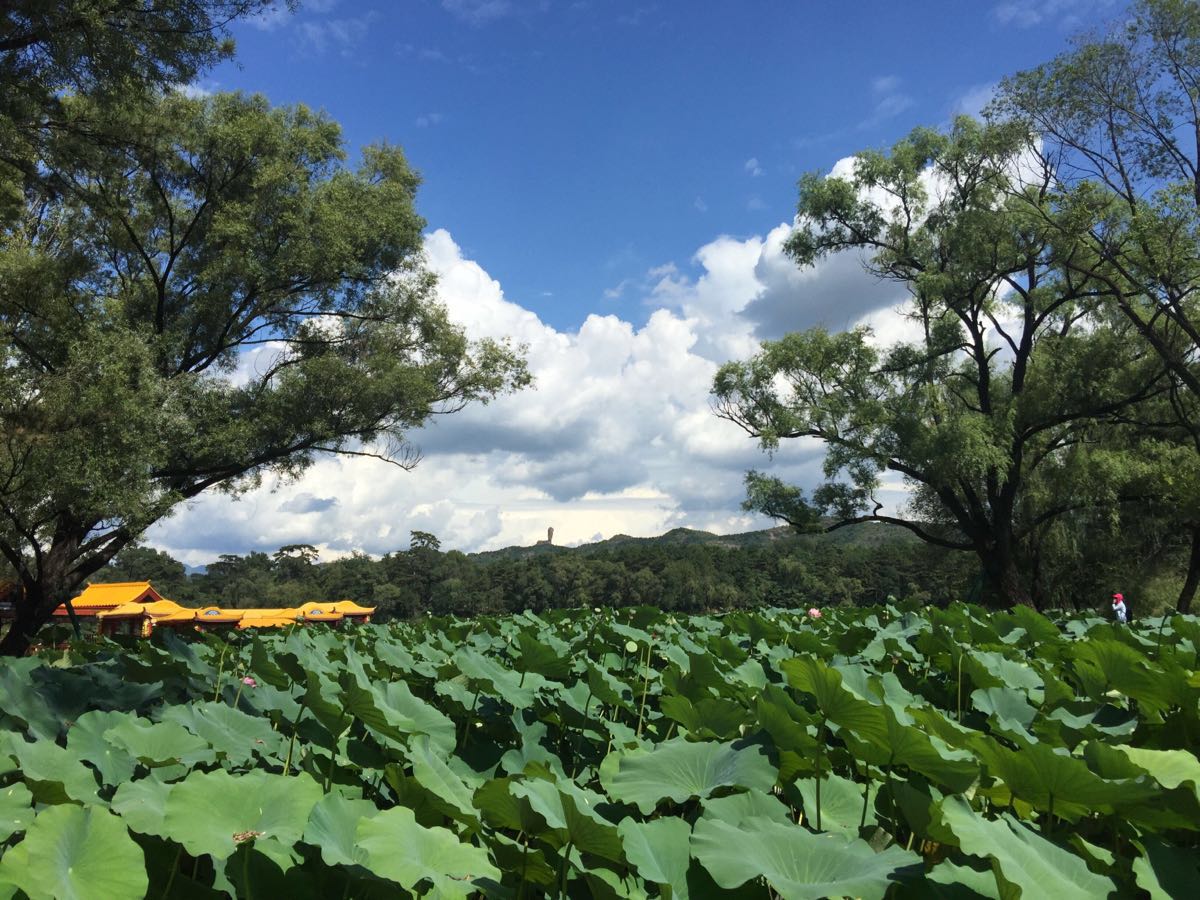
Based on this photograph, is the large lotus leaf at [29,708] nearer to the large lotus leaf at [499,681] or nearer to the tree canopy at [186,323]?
the large lotus leaf at [499,681]

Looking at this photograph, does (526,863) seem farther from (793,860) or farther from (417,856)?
(793,860)

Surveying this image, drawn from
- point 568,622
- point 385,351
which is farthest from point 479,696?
point 385,351

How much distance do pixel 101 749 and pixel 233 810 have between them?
0.61 meters

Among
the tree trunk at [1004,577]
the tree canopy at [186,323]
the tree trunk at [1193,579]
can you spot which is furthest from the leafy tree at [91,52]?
the tree trunk at [1193,579]

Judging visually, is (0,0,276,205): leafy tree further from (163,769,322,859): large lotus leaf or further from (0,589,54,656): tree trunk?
(163,769,322,859): large lotus leaf

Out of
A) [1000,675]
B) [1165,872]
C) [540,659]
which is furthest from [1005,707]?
[540,659]

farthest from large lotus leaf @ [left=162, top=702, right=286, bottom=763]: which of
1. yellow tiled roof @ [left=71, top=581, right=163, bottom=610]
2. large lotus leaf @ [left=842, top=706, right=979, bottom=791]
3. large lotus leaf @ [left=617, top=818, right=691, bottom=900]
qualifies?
yellow tiled roof @ [left=71, top=581, right=163, bottom=610]

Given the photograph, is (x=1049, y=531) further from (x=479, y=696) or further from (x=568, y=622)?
(x=479, y=696)

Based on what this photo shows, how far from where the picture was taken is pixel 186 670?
2.24 metres

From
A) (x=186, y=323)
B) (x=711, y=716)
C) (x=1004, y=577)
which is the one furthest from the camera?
(x=1004, y=577)

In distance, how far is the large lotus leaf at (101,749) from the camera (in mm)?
1270

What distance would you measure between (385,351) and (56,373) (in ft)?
16.0

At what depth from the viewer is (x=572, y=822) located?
2.94ft

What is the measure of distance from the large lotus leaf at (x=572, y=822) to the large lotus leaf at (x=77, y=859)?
0.42 meters
